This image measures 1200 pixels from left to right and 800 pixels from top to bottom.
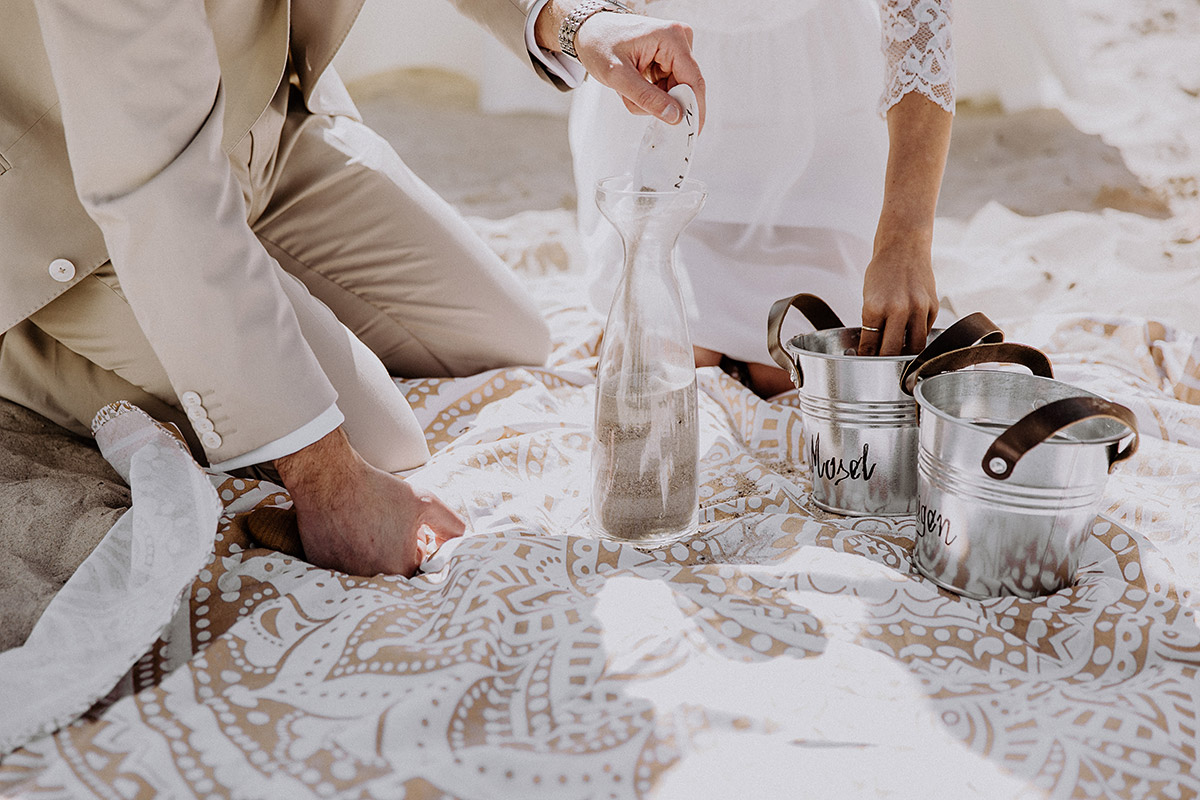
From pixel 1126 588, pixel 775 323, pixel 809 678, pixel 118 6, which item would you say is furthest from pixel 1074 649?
pixel 118 6

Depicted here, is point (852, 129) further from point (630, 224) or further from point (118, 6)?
point (118, 6)

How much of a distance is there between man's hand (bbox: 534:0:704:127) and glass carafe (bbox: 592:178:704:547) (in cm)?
11

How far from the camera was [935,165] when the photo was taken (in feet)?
4.18

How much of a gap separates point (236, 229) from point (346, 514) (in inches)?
12.0

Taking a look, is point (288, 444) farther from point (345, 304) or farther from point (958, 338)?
point (958, 338)

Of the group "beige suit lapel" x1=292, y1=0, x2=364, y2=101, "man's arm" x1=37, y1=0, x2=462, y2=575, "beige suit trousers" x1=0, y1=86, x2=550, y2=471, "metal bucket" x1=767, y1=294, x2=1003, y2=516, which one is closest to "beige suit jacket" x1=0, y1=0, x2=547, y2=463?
"man's arm" x1=37, y1=0, x2=462, y2=575

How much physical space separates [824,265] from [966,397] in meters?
0.64

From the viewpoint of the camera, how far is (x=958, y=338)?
1.04 m

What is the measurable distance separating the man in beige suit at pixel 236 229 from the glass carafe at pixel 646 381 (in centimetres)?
13

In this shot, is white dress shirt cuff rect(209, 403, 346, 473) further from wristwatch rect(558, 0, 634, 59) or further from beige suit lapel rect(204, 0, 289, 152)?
wristwatch rect(558, 0, 634, 59)

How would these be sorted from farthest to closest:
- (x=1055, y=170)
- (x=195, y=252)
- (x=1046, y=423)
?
1. (x=1055, y=170)
2. (x=195, y=252)
3. (x=1046, y=423)

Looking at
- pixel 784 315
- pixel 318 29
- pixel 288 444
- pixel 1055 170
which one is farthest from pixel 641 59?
pixel 1055 170

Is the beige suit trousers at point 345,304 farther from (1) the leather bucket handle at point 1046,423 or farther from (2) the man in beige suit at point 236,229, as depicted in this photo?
(1) the leather bucket handle at point 1046,423

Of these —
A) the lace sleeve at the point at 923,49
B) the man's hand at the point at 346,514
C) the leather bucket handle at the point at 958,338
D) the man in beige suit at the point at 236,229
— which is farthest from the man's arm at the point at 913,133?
the man's hand at the point at 346,514
